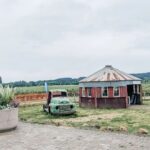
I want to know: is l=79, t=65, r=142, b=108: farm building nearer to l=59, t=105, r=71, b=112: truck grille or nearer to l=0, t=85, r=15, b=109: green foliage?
l=59, t=105, r=71, b=112: truck grille

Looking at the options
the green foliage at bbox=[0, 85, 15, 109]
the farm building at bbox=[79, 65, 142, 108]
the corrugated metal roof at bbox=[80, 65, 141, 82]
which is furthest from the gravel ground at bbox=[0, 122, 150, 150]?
the corrugated metal roof at bbox=[80, 65, 141, 82]

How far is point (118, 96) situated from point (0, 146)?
20121 mm

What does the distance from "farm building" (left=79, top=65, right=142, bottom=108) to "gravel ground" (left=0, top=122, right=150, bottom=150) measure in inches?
584

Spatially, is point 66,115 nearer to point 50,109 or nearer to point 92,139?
point 50,109

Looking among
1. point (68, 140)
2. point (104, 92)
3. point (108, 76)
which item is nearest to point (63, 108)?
point (104, 92)

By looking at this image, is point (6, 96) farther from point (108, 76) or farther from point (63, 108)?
point (108, 76)

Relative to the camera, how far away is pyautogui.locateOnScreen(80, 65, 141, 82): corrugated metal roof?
3450 centimetres

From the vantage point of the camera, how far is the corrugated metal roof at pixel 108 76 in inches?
1358

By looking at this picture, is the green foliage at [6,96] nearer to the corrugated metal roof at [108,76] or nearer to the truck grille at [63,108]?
the truck grille at [63,108]

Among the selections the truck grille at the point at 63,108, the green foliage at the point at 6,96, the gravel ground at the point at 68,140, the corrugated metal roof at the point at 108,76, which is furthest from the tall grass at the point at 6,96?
the corrugated metal roof at the point at 108,76

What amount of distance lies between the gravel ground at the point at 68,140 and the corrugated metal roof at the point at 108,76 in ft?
51.2

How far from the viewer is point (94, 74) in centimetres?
3719

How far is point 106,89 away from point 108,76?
1374mm

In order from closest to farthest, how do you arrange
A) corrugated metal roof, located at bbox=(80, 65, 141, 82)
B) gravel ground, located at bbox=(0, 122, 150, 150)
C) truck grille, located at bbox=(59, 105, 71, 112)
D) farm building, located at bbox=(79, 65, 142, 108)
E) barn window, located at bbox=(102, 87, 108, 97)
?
gravel ground, located at bbox=(0, 122, 150, 150) → truck grille, located at bbox=(59, 105, 71, 112) → farm building, located at bbox=(79, 65, 142, 108) → barn window, located at bbox=(102, 87, 108, 97) → corrugated metal roof, located at bbox=(80, 65, 141, 82)
